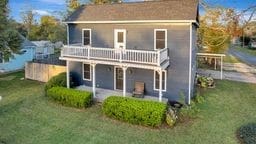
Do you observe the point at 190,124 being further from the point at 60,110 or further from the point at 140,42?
the point at 60,110

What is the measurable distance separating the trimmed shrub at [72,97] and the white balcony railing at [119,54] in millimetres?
2707

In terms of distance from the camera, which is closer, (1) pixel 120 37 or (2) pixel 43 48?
(1) pixel 120 37

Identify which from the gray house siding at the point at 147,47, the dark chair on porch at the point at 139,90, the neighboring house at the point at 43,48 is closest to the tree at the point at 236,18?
the gray house siding at the point at 147,47

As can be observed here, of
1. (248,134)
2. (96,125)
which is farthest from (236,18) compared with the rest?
(96,125)

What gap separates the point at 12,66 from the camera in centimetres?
2847

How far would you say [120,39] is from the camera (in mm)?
18250

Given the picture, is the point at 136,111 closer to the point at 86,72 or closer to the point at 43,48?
the point at 86,72

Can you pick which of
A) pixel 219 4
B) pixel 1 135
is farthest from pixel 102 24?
pixel 219 4

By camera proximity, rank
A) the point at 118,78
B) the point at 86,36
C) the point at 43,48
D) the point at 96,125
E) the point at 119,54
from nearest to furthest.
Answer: the point at 96,125, the point at 119,54, the point at 118,78, the point at 86,36, the point at 43,48

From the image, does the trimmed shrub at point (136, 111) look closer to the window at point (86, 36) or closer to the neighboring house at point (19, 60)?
the window at point (86, 36)

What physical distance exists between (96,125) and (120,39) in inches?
287

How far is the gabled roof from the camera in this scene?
53.1ft

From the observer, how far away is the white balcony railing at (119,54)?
48.9 feet

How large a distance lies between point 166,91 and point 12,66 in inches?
780
